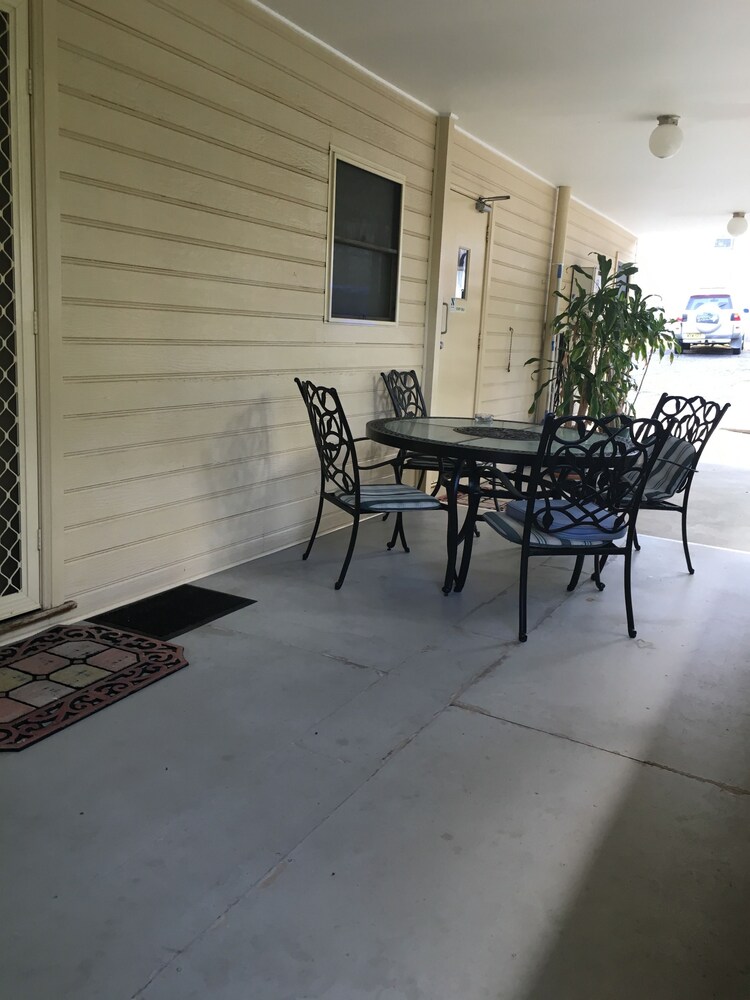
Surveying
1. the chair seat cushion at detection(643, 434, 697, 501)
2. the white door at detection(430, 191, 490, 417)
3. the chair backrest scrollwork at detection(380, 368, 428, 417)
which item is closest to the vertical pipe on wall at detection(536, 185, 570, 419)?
the white door at detection(430, 191, 490, 417)

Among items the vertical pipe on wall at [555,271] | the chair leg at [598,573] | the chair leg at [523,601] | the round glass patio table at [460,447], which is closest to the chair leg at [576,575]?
the chair leg at [598,573]

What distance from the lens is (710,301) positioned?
17203 millimetres

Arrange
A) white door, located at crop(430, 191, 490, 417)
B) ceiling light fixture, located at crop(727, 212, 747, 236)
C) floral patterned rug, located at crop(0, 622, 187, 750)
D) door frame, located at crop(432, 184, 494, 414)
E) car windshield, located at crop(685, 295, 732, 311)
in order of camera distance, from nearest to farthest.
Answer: floral patterned rug, located at crop(0, 622, 187, 750)
door frame, located at crop(432, 184, 494, 414)
white door, located at crop(430, 191, 490, 417)
ceiling light fixture, located at crop(727, 212, 747, 236)
car windshield, located at crop(685, 295, 732, 311)

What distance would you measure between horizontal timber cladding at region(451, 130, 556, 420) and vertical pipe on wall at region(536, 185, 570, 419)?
0.22ft

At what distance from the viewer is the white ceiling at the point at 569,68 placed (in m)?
3.40

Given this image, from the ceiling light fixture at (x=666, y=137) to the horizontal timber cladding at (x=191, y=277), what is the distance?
1596 millimetres

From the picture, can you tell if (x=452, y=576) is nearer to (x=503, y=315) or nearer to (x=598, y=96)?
(x=598, y=96)

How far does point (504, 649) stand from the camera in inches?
115

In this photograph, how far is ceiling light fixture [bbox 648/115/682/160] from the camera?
14.9 feet

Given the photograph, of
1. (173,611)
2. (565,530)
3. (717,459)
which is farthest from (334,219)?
(717,459)

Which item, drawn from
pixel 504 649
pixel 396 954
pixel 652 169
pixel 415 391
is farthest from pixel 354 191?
pixel 396 954

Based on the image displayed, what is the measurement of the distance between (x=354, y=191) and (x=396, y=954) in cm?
375

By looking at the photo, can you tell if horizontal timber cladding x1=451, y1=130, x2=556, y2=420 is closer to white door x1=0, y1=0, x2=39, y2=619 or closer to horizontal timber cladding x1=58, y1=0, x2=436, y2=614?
horizontal timber cladding x1=58, y1=0, x2=436, y2=614

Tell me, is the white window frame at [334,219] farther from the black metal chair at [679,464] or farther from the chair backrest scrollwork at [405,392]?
the black metal chair at [679,464]
